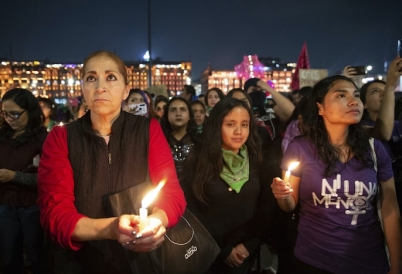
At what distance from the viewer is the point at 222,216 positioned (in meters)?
2.92

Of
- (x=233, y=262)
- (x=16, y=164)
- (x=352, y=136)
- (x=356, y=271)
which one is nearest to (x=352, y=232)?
(x=356, y=271)

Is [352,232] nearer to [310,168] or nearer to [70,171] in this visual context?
[310,168]

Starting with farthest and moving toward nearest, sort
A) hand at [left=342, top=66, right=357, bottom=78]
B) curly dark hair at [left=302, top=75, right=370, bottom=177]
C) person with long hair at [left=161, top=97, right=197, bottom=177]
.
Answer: hand at [left=342, top=66, right=357, bottom=78] < person with long hair at [left=161, top=97, right=197, bottom=177] < curly dark hair at [left=302, top=75, right=370, bottom=177]

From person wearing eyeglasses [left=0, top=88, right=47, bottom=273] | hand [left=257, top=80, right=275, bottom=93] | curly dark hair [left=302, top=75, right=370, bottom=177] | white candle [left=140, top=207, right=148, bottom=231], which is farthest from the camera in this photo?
hand [left=257, top=80, right=275, bottom=93]

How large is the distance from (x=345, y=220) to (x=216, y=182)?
1.12 meters

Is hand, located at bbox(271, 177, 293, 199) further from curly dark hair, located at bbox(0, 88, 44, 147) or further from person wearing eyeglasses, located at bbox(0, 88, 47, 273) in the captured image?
curly dark hair, located at bbox(0, 88, 44, 147)

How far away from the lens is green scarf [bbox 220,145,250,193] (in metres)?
2.96

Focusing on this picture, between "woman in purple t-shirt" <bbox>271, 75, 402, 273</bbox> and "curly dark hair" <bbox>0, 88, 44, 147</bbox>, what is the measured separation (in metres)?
2.70

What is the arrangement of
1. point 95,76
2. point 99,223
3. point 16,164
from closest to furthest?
point 99,223 → point 95,76 → point 16,164

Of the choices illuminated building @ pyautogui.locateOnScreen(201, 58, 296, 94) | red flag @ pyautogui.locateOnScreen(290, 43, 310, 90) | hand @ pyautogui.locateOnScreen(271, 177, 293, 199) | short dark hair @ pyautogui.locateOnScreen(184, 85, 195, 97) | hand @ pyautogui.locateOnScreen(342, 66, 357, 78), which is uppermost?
illuminated building @ pyautogui.locateOnScreen(201, 58, 296, 94)

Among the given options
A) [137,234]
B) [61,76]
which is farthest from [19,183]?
[61,76]

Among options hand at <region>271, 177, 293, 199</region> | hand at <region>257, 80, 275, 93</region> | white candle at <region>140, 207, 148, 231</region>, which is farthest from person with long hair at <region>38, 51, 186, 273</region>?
hand at <region>257, 80, 275, 93</region>

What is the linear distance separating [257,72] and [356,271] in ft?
47.2

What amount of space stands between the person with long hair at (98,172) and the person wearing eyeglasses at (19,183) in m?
1.78
